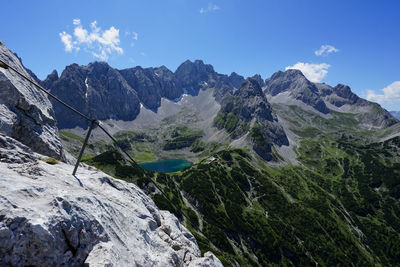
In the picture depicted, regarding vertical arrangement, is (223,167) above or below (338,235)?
above

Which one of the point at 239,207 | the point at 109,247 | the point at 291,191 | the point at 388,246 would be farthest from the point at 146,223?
the point at 388,246

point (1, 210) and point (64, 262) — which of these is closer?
point (1, 210)

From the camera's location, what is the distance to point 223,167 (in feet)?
604

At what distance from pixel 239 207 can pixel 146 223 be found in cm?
12737

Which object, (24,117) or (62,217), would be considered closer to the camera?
(62,217)

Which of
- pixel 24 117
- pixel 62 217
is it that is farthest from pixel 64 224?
pixel 24 117

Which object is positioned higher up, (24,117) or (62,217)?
(24,117)

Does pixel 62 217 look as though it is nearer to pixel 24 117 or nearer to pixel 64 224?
pixel 64 224

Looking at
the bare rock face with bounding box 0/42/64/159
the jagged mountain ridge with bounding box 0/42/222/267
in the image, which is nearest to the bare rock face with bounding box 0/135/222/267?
the jagged mountain ridge with bounding box 0/42/222/267

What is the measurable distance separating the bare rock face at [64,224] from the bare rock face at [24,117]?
22.2ft

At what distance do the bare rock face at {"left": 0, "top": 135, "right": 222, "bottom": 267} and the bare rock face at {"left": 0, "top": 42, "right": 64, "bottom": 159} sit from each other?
22.2 feet

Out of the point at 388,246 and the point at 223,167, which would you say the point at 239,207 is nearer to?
the point at 223,167

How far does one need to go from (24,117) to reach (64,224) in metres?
19.0

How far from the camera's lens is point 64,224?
37.8 feet
